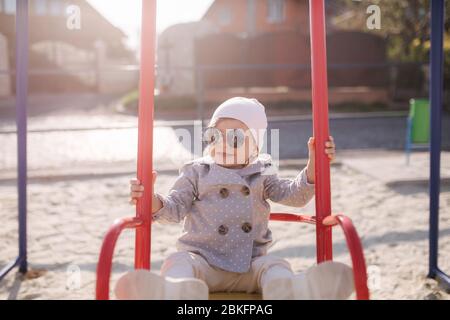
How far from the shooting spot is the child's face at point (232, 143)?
68.6 inches

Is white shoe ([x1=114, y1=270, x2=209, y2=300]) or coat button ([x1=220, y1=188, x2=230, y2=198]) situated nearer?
white shoe ([x1=114, y1=270, x2=209, y2=300])

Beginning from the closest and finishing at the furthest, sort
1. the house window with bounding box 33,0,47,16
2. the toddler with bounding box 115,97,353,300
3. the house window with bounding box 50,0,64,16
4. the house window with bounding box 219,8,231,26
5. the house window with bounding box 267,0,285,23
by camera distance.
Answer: the toddler with bounding box 115,97,353,300
the house window with bounding box 50,0,64,16
the house window with bounding box 33,0,47,16
the house window with bounding box 267,0,285,23
the house window with bounding box 219,8,231,26

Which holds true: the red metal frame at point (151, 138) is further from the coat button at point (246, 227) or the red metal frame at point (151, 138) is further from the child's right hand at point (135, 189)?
the coat button at point (246, 227)

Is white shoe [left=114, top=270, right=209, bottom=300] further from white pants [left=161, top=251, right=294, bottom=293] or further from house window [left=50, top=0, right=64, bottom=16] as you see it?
house window [left=50, top=0, right=64, bottom=16]

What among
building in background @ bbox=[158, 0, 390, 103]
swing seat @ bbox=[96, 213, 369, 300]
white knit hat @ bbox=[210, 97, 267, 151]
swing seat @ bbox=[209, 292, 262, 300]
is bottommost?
swing seat @ bbox=[209, 292, 262, 300]

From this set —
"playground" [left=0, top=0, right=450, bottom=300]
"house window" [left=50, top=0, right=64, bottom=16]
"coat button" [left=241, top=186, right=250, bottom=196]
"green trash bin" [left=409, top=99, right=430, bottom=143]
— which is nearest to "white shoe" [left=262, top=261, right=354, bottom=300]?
"playground" [left=0, top=0, right=450, bottom=300]

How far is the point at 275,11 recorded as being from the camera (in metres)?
20.1

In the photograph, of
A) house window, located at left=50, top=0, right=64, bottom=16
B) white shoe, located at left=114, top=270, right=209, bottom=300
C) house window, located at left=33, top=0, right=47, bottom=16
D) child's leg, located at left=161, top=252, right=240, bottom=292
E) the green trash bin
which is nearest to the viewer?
white shoe, located at left=114, top=270, right=209, bottom=300

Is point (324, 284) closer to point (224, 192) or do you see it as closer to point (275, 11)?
point (224, 192)

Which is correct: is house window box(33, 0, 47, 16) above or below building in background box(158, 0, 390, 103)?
above

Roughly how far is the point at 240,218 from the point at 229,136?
0.25 meters

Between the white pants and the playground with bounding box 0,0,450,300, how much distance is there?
1.5 inches

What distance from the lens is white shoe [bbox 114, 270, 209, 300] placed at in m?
1.36

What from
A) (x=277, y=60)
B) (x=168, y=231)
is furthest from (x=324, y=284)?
(x=277, y=60)
